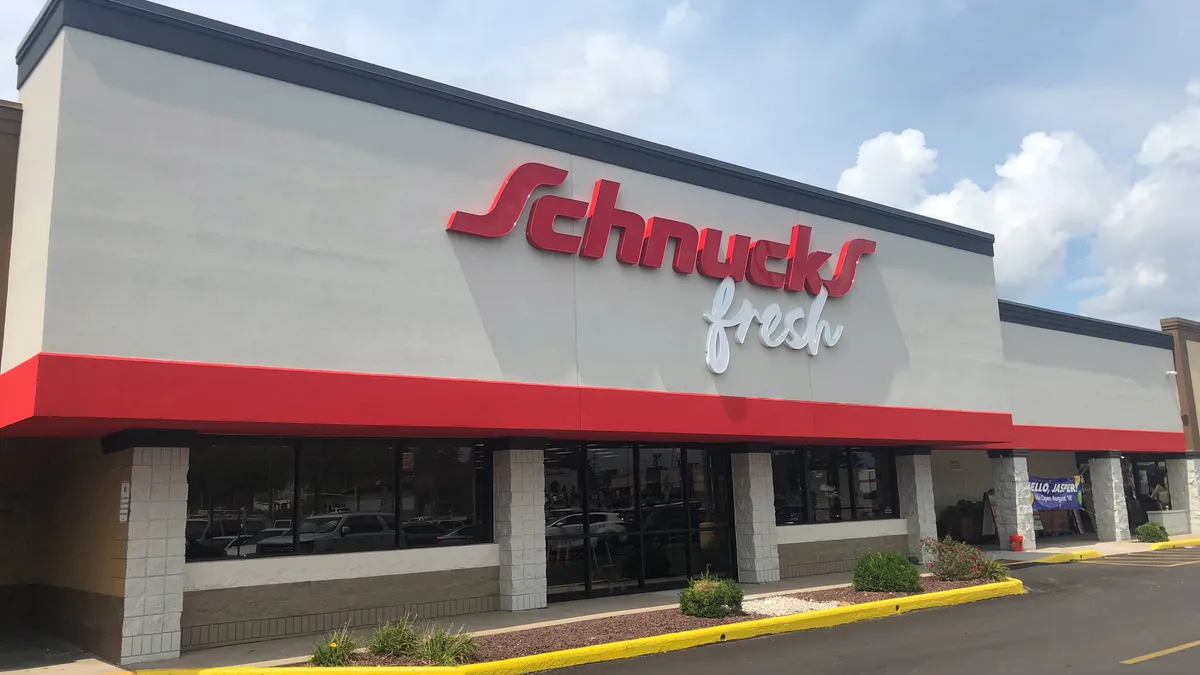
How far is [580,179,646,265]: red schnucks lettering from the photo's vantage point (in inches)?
624

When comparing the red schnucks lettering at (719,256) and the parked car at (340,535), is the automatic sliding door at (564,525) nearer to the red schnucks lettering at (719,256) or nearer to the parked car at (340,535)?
the parked car at (340,535)

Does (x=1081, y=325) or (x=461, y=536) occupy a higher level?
(x=1081, y=325)

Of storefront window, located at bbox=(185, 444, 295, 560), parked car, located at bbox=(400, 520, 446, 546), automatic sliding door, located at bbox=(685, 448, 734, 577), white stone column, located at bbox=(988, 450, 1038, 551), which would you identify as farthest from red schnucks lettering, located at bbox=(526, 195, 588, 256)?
white stone column, located at bbox=(988, 450, 1038, 551)

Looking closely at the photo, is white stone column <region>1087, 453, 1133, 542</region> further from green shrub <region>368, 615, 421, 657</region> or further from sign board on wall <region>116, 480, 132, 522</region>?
sign board on wall <region>116, 480, 132, 522</region>

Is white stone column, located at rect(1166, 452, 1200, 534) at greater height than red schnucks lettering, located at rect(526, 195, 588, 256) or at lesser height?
lesser

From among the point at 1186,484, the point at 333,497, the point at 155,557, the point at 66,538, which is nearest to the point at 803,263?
the point at 333,497

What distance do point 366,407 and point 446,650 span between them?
361 cm

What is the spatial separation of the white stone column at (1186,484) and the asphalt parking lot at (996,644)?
683 inches

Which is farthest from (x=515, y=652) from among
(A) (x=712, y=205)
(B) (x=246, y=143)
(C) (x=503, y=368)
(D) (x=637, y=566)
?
(A) (x=712, y=205)

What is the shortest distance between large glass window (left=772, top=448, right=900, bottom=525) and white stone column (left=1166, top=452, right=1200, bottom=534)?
1653 centimetres

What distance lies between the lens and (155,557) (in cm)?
1189

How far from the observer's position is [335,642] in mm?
11234

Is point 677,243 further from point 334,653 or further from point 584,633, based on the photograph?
point 334,653

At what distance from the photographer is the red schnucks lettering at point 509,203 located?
14.2 m
